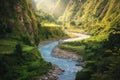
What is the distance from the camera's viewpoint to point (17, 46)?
99.4 meters

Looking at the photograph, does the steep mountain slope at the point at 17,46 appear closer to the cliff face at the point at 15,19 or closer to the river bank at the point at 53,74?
the cliff face at the point at 15,19

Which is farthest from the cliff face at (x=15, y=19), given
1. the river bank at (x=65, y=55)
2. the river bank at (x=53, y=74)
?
the river bank at (x=53, y=74)

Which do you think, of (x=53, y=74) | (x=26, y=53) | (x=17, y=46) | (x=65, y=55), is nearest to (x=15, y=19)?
(x=65, y=55)

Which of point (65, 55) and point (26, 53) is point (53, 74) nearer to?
point (26, 53)

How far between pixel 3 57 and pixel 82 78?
2646cm

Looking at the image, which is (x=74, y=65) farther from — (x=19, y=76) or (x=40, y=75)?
(x=19, y=76)

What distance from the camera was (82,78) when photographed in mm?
83125

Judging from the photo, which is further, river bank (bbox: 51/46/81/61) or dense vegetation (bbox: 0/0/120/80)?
river bank (bbox: 51/46/81/61)

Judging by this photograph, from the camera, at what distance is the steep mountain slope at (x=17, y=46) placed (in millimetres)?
87688

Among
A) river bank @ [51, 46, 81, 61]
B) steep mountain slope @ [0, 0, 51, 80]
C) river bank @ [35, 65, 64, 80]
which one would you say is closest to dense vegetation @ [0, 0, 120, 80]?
steep mountain slope @ [0, 0, 51, 80]

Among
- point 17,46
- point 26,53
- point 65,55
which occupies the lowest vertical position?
point 65,55

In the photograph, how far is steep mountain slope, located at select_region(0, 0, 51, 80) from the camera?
87688 mm

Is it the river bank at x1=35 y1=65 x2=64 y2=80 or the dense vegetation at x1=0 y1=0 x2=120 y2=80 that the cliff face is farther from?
the river bank at x1=35 y1=65 x2=64 y2=80

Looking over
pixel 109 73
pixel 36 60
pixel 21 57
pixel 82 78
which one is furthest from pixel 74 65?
pixel 109 73
